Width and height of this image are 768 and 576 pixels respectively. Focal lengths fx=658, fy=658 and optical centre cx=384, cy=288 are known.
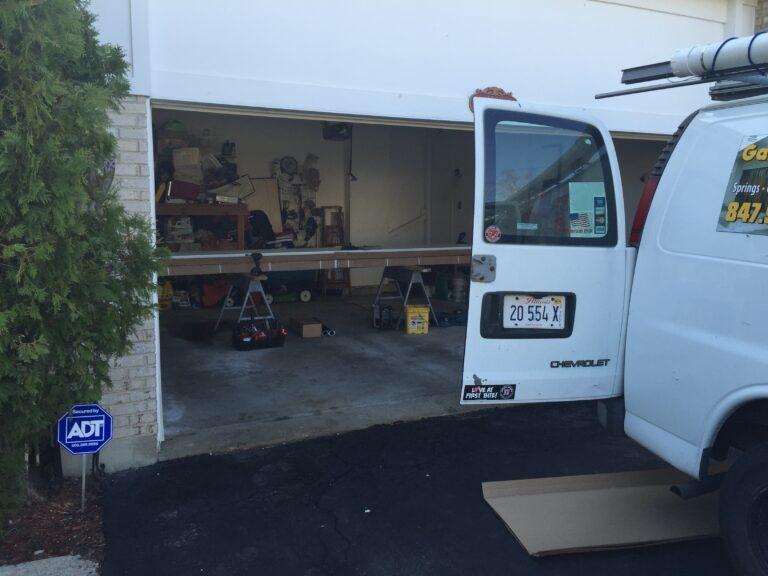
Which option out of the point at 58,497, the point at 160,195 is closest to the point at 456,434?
the point at 58,497

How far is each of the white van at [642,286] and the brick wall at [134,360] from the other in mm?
2171

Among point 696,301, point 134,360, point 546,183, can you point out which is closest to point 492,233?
point 546,183

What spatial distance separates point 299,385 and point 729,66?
15.0ft

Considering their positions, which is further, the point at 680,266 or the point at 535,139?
the point at 535,139

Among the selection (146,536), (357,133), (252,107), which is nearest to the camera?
(146,536)

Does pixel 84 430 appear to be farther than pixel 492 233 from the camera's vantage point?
Yes

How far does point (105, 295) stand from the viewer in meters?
3.24

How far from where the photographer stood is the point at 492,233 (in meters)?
3.66

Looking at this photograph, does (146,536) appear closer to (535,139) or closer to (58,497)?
(58,497)

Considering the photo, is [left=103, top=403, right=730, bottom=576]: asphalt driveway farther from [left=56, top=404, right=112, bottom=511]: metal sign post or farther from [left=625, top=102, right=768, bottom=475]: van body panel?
[left=625, top=102, right=768, bottom=475]: van body panel

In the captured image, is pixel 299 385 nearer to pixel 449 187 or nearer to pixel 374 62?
pixel 374 62

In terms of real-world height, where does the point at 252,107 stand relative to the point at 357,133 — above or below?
below

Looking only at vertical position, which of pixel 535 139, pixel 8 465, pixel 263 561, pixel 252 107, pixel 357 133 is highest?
pixel 357 133

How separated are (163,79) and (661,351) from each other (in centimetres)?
346
